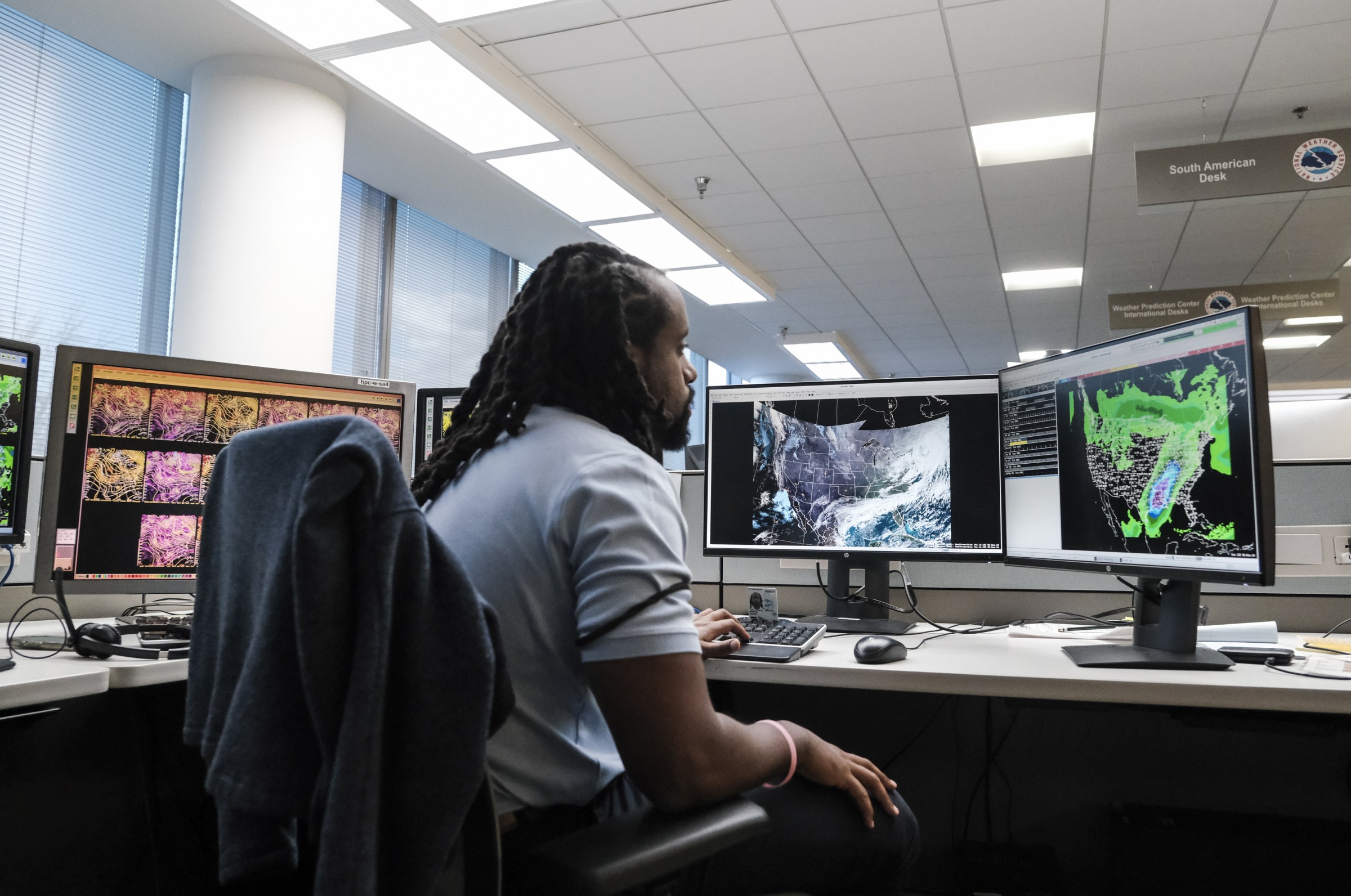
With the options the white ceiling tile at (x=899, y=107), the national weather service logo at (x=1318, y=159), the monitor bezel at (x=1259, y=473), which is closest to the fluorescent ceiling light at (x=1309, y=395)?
the monitor bezel at (x=1259, y=473)

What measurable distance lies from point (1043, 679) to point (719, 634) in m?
0.47

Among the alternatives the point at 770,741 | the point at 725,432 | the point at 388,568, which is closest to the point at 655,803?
the point at 770,741

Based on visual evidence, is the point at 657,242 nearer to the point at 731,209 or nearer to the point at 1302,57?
the point at 731,209

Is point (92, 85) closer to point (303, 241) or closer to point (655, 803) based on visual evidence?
point (303, 241)

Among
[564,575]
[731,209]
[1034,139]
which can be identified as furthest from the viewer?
[731,209]

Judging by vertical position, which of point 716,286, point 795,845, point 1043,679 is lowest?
point 795,845

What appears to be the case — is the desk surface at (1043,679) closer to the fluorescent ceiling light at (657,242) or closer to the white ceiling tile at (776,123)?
the white ceiling tile at (776,123)

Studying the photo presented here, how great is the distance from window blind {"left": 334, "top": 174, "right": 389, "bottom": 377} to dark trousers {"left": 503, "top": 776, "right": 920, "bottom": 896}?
4118 millimetres

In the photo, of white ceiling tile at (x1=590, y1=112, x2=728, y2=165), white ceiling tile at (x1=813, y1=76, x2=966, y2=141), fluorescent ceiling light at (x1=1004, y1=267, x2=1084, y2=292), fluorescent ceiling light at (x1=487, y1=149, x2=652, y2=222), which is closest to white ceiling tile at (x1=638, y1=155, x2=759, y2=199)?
white ceiling tile at (x1=590, y1=112, x2=728, y2=165)

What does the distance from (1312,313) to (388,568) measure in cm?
622

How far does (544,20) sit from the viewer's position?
3273mm

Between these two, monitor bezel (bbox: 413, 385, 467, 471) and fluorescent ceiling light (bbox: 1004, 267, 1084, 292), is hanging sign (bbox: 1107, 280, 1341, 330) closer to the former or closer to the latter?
fluorescent ceiling light (bbox: 1004, 267, 1084, 292)

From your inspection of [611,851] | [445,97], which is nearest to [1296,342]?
[445,97]

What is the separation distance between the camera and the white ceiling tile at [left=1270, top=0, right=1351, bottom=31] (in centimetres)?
306
